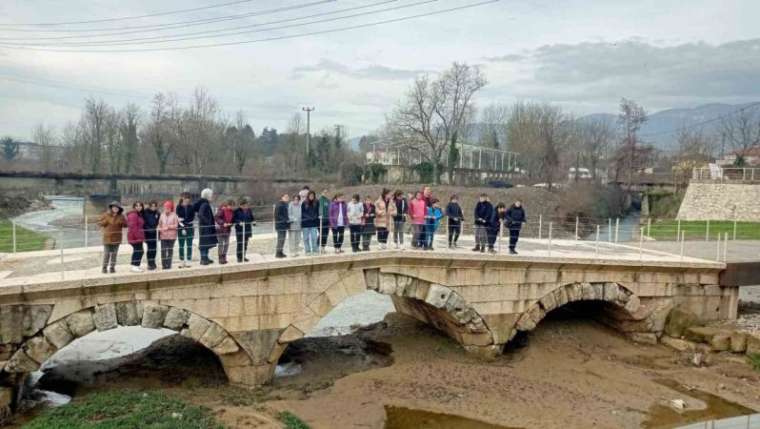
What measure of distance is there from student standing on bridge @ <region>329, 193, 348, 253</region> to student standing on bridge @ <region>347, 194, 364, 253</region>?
0.41ft

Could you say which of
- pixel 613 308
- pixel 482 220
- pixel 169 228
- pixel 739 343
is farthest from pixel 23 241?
pixel 739 343

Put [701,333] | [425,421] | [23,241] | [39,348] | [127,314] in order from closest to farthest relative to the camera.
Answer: [39,348]
[127,314]
[425,421]
[701,333]
[23,241]

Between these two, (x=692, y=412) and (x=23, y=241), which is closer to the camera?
(x=692, y=412)

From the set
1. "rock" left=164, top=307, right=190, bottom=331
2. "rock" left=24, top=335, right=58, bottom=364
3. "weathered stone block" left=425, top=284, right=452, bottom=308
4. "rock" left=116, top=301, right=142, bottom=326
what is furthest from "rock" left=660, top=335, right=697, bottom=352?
"rock" left=24, top=335, right=58, bottom=364

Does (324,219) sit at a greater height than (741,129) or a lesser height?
lesser

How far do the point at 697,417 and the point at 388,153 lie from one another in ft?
191

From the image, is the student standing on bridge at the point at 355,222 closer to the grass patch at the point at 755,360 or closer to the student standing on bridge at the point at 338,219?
the student standing on bridge at the point at 338,219

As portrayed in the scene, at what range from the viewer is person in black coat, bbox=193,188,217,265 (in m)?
12.7

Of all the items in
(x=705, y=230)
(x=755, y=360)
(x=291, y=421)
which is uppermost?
(x=705, y=230)

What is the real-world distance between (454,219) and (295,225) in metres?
4.36

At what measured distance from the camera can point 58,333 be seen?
36.3 feet

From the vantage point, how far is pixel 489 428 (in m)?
11.9

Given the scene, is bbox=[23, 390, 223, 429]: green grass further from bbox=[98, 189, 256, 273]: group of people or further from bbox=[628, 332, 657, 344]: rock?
bbox=[628, 332, 657, 344]: rock

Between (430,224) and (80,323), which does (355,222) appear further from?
(80,323)
